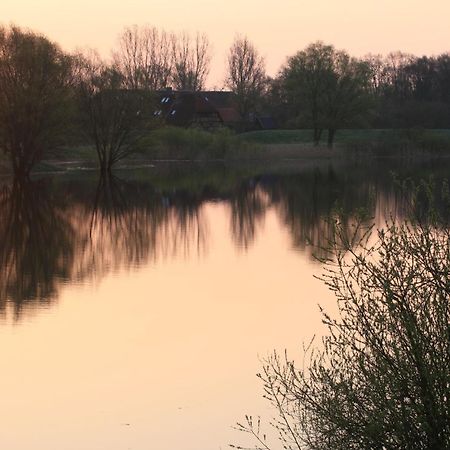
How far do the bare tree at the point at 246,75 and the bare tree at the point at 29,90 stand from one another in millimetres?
44651

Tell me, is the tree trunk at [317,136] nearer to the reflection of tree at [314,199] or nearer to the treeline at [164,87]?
the treeline at [164,87]

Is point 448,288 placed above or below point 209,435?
above

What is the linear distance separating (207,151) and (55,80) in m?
21.1

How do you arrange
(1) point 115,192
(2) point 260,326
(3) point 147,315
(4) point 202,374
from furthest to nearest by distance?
(1) point 115,192 → (3) point 147,315 → (2) point 260,326 → (4) point 202,374

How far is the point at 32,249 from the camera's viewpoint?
2212 cm

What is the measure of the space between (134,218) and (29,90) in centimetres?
1763

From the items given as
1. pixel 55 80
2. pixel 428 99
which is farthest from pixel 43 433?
pixel 428 99

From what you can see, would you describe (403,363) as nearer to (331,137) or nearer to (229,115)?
(331,137)

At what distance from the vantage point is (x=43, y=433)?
9211 mm

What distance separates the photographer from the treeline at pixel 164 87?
4472cm

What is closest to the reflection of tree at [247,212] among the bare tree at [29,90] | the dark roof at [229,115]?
the bare tree at [29,90]

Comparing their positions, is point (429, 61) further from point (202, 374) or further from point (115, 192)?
point (202, 374)

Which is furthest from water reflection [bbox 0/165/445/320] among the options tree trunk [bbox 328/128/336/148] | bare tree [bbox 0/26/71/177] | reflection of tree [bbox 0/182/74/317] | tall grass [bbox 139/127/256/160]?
tree trunk [bbox 328/128/336/148]

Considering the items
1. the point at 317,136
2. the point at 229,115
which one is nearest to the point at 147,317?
the point at 317,136
